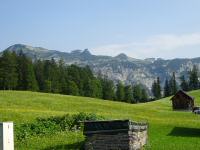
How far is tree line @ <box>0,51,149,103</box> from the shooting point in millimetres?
127375

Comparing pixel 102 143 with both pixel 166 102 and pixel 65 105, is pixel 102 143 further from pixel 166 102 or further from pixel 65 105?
Answer: pixel 166 102

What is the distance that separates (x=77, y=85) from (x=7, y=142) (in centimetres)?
15271

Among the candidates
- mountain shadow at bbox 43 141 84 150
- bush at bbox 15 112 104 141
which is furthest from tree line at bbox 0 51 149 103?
mountain shadow at bbox 43 141 84 150

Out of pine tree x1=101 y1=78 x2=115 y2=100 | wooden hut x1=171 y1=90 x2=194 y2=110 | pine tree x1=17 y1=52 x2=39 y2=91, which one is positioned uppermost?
pine tree x1=17 y1=52 x2=39 y2=91

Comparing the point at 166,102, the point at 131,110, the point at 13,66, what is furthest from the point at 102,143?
the point at 166,102

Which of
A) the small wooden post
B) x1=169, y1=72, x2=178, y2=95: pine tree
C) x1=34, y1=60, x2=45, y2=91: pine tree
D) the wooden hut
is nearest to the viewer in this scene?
the small wooden post

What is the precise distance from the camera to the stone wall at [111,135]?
2088 cm

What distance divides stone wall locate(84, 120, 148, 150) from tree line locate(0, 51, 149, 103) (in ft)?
346

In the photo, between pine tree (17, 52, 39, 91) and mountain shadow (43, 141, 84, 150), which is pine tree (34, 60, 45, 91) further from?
mountain shadow (43, 141, 84, 150)

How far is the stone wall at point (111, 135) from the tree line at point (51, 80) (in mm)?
105578

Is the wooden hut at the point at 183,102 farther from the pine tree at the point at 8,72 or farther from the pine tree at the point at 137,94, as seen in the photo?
the pine tree at the point at 137,94

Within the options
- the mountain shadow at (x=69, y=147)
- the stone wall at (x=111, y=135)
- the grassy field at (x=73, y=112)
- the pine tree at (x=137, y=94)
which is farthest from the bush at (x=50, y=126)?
the pine tree at (x=137, y=94)

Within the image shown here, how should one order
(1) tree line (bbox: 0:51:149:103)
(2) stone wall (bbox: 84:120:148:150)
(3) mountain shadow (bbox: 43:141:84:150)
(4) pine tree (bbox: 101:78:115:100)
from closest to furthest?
1. (2) stone wall (bbox: 84:120:148:150)
2. (3) mountain shadow (bbox: 43:141:84:150)
3. (1) tree line (bbox: 0:51:149:103)
4. (4) pine tree (bbox: 101:78:115:100)

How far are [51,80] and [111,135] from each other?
128m
